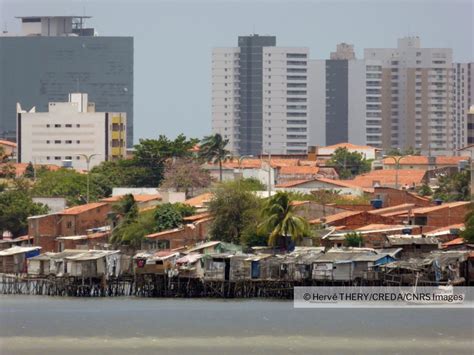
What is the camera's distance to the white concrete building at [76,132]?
609 ft

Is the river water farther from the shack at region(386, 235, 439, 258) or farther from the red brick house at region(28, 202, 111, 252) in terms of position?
the red brick house at region(28, 202, 111, 252)

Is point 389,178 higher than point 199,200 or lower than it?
higher

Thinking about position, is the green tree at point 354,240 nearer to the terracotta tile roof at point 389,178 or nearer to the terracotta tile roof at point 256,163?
the terracotta tile roof at point 389,178

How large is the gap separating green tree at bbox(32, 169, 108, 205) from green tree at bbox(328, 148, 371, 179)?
38.8 metres

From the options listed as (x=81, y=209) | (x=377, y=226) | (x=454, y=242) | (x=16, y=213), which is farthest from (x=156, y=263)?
(x=16, y=213)

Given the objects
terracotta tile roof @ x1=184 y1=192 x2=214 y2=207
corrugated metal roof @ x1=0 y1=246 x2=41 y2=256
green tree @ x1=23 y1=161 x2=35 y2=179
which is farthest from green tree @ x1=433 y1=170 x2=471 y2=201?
green tree @ x1=23 y1=161 x2=35 y2=179

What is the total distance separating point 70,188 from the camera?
123688 mm

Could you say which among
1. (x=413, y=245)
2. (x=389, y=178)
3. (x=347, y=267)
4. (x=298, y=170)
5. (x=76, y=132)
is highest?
(x=76, y=132)

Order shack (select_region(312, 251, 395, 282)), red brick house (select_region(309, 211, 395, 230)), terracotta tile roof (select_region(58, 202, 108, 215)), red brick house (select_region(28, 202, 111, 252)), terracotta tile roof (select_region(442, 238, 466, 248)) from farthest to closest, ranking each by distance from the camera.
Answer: terracotta tile roof (select_region(58, 202, 108, 215)) < red brick house (select_region(28, 202, 111, 252)) < red brick house (select_region(309, 211, 395, 230)) < terracotta tile roof (select_region(442, 238, 466, 248)) < shack (select_region(312, 251, 395, 282))

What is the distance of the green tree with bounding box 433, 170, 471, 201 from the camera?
10544cm

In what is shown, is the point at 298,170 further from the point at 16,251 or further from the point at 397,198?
the point at 16,251

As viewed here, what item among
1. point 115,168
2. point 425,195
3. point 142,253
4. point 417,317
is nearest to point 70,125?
point 115,168

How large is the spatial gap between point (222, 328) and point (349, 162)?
10642 cm

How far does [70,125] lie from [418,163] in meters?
45.2
